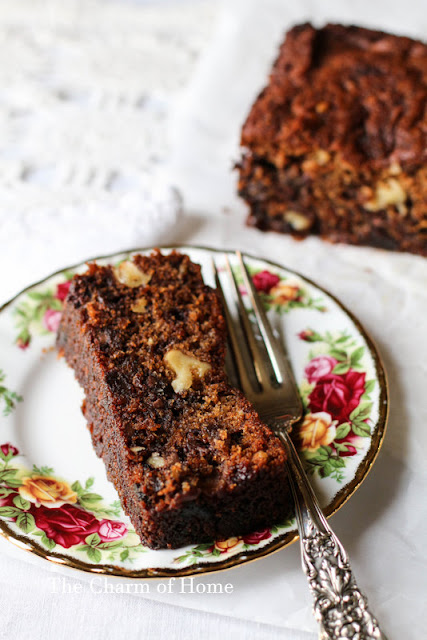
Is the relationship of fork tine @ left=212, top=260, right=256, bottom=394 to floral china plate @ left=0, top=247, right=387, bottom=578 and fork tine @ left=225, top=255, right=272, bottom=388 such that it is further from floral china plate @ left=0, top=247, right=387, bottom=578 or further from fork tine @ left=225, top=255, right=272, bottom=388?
floral china plate @ left=0, top=247, right=387, bottom=578

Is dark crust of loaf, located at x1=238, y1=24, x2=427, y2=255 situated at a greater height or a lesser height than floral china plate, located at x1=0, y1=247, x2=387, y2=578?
greater

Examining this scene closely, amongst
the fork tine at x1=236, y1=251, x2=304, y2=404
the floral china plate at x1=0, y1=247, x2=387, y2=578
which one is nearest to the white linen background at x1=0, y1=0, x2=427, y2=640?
the floral china plate at x1=0, y1=247, x2=387, y2=578

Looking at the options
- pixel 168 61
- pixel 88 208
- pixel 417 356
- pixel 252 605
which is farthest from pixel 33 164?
pixel 252 605

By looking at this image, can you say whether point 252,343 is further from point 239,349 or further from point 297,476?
point 297,476

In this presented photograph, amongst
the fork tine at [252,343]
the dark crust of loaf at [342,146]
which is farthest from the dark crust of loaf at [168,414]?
the dark crust of loaf at [342,146]

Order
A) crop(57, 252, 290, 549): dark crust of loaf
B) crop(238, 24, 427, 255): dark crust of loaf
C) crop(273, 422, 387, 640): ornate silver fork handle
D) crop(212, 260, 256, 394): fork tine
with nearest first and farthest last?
crop(273, 422, 387, 640): ornate silver fork handle < crop(57, 252, 290, 549): dark crust of loaf < crop(212, 260, 256, 394): fork tine < crop(238, 24, 427, 255): dark crust of loaf

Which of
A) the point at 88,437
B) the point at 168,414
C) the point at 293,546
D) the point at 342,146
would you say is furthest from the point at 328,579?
the point at 342,146
